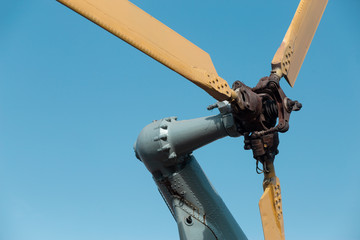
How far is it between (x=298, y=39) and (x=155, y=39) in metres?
3.49

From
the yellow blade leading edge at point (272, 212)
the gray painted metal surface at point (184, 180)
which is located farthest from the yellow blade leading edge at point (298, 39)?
the yellow blade leading edge at point (272, 212)

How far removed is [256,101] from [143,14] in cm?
246

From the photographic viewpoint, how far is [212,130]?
903 cm

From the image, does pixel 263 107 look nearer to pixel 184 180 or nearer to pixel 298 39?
pixel 298 39

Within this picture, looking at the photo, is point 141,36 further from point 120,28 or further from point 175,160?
point 175,160

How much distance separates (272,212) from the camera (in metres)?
8.55

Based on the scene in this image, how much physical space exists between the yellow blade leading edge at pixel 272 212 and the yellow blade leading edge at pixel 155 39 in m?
1.79

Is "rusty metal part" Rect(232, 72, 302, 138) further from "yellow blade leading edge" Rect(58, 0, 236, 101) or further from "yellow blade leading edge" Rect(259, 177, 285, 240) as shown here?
"yellow blade leading edge" Rect(259, 177, 285, 240)

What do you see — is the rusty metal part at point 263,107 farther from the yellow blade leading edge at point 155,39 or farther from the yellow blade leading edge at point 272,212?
the yellow blade leading edge at point 272,212

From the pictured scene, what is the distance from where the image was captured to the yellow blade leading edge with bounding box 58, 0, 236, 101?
22.5ft

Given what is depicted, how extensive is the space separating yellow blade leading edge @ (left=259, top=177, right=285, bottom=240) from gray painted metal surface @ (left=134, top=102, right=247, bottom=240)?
1.38 meters

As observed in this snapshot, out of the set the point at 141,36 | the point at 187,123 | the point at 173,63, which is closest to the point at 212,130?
the point at 187,123

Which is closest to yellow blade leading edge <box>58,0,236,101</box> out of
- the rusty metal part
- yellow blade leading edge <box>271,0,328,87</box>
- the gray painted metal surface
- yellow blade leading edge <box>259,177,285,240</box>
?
the rusty metal part

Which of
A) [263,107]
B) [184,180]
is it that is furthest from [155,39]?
[184,180]
